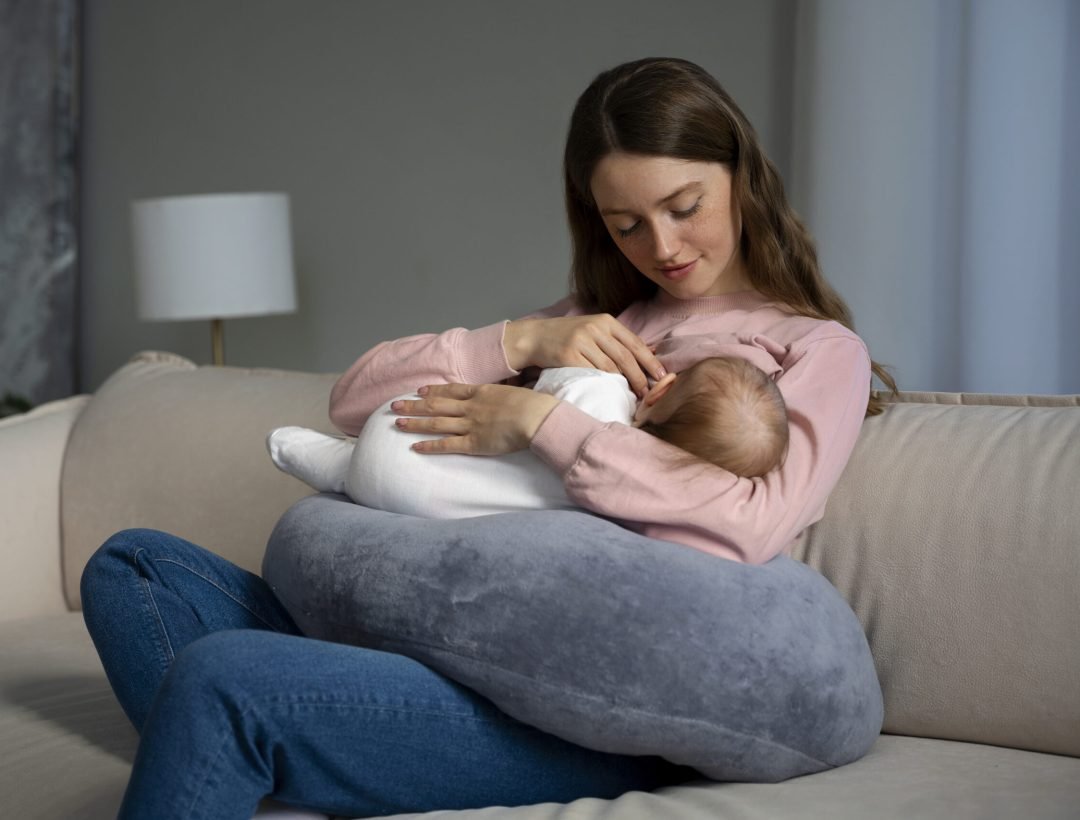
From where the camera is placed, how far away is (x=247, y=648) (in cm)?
110

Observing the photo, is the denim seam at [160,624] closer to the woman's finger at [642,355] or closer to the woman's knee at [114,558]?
the woman's knee at [114,558]

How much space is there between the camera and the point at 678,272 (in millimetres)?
1542

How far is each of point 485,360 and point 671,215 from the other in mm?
298

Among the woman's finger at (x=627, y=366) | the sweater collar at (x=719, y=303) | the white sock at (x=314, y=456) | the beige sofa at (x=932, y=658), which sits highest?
the sweater collar at (x=719, y=303)

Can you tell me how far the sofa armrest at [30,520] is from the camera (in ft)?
6.95

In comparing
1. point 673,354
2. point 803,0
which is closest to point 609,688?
point 673,354

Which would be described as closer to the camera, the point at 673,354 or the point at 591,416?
the point at 591,416

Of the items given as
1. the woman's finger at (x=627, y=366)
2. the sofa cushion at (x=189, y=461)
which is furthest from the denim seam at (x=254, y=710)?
the sofa cushion at (x=189, y=461)

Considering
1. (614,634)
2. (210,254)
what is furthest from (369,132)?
(614,634)

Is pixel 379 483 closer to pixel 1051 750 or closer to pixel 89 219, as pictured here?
pixel 1051 750

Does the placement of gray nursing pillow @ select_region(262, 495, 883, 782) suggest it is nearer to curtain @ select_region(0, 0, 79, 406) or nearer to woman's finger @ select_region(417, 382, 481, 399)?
woman's finger @ select_region(417, 382, 481, 399)

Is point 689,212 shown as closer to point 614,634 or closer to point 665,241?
point 665,241

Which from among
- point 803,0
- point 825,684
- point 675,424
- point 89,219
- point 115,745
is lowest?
point 115,745

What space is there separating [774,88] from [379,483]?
166cm
